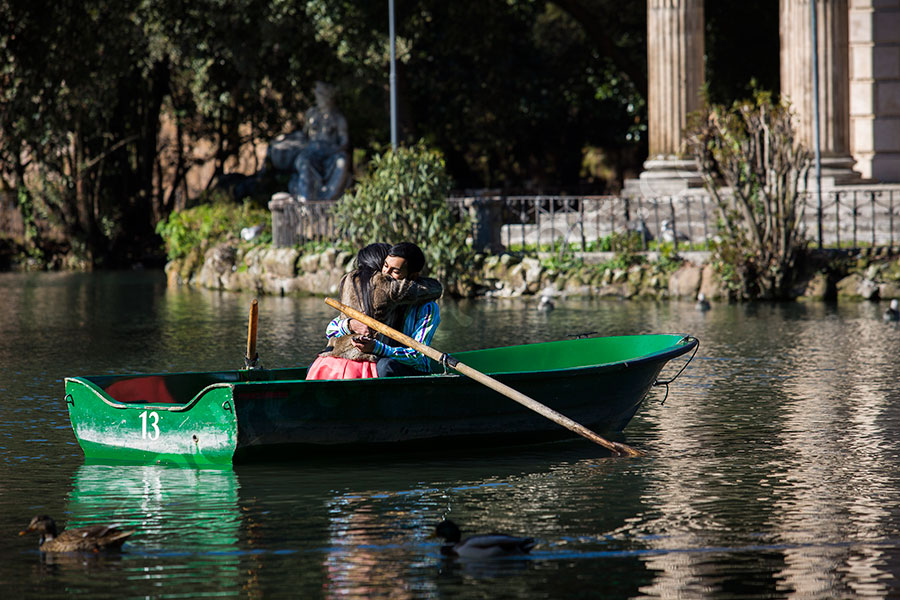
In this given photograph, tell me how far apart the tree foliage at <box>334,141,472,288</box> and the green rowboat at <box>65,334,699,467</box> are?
13424 mm

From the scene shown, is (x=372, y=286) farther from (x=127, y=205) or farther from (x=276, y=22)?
(x=127, y=205)

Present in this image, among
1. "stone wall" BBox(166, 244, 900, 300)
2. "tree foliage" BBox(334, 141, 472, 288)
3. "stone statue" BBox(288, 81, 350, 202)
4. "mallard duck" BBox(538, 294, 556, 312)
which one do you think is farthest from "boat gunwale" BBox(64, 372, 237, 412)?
"stone statue" BBox(288, 81, 350, 202)

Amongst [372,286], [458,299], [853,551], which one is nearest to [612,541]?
[853,551]

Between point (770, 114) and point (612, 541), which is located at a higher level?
point (770, 114)

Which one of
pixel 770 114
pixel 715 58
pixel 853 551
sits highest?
pixel 715 58

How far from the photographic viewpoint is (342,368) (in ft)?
31.0

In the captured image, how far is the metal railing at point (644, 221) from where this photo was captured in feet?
77.9

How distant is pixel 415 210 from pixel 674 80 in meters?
5.98

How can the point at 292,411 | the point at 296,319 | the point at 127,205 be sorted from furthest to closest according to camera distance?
the point at 127,205 < the point at 296,319 < the point at 292,411

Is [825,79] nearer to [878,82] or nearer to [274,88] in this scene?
[878,82]

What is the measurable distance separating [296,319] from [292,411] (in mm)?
11451

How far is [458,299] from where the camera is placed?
23812mm

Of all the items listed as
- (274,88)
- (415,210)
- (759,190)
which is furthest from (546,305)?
(274,88)

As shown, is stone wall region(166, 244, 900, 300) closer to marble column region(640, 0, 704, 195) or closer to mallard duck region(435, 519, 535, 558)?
marble column region(640, 0, 704, 195)
